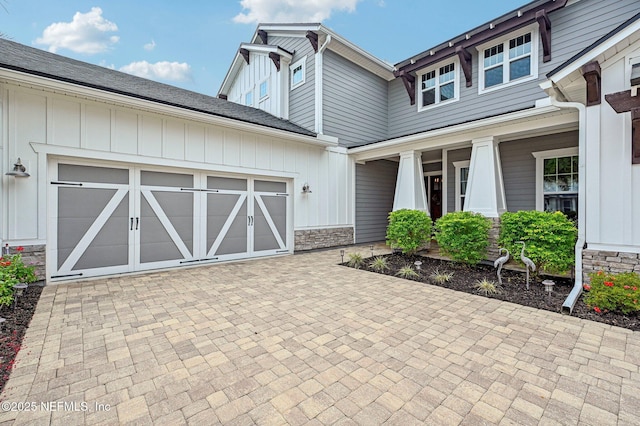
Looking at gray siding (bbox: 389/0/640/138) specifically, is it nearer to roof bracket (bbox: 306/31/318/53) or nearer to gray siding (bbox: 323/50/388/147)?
gray siding (bbox: 323/50/388/147)

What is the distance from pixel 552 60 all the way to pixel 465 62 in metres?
2.15

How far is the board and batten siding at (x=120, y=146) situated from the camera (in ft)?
15.1

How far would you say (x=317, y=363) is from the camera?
2527 millimetres

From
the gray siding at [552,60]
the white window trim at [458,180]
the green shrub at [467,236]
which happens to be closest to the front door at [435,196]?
the white window trim at [458,180]

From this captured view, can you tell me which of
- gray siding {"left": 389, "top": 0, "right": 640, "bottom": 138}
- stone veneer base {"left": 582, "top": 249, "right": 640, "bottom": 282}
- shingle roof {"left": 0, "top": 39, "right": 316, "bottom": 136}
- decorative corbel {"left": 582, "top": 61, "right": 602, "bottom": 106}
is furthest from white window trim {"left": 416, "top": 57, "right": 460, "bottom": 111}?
shingle roof {"left": 0, "top": 39, "right": 316, "bottom": 136}

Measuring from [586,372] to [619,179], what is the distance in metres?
3.40

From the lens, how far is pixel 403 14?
14.4 m

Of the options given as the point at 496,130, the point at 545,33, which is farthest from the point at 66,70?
the point at 545,33

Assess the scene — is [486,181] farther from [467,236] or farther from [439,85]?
[439,85]

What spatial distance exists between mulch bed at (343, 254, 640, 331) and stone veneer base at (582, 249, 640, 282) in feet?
1.58

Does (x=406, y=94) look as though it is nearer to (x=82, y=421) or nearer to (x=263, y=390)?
(x=263, y=390)

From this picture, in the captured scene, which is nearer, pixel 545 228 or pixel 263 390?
pixel 263 390

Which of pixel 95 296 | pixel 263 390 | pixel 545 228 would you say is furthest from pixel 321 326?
pixel 545 228

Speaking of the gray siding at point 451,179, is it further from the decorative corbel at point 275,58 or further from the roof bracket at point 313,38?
the decorative corbel at point 275,58
